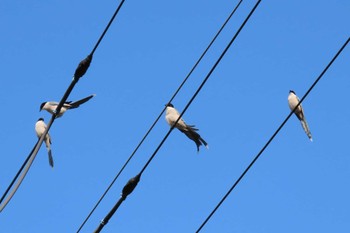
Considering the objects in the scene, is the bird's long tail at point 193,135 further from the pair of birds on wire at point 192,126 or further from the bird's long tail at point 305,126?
the bird's long tail at point 305,126

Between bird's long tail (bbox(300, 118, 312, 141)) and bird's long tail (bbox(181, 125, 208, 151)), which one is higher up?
bird's long tail (bbox(300, 118, 312, 141))

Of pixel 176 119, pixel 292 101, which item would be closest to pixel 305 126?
pixel 292 101

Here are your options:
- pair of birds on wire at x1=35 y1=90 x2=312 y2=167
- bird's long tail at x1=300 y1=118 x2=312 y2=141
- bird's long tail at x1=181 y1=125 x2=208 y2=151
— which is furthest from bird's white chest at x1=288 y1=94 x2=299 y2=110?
bird's long tail at x1=181 y1=125 x2=208 y2=151

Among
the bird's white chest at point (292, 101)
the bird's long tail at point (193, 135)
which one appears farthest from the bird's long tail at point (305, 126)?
the bird's long tail at point (193, 135)

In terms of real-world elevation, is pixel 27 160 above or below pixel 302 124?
below

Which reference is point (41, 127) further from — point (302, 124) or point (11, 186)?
point (11, 186)

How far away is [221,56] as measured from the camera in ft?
18.5

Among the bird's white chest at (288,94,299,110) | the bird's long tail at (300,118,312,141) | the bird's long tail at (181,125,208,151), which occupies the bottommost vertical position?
the bird's long tail at (181,125,208,151)

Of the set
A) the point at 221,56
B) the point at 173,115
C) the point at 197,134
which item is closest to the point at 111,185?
the point at 221,56

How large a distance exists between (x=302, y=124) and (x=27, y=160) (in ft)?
38.5

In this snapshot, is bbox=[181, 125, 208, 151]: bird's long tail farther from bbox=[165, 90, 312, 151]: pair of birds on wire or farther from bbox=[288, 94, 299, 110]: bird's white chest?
bbox=[288, 94, 299, 110]: bird's white chest

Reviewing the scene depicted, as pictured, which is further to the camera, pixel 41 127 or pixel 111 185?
pixel 41 127

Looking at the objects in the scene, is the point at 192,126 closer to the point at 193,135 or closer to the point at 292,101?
the point at 193,135

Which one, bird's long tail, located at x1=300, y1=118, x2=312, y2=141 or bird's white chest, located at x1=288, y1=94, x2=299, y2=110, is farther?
bird's white chest, located at x1=288, y1=94, x2=299, y2=110
